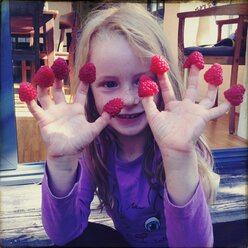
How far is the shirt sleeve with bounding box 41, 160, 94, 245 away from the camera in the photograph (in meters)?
0.43

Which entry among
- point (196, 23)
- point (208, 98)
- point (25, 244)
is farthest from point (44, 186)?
point (196, 23)

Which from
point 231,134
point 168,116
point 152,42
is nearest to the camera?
point 168,116

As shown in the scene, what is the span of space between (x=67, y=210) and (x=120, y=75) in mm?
171

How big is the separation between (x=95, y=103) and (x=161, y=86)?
0.12 m

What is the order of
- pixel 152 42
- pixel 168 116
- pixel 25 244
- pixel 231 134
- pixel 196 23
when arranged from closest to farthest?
pixel 168 116
pixel 152 42
pixel 25 244
pixel 196 23
pixel 231 134

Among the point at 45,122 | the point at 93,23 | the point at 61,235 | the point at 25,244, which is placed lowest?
the point at 25,244

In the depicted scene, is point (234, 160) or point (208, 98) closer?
point (208, 98)

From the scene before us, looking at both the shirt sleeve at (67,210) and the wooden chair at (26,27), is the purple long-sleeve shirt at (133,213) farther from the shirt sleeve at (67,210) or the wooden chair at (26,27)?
the wooden chair at (26,27)

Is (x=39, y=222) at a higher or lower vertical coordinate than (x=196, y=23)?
lower

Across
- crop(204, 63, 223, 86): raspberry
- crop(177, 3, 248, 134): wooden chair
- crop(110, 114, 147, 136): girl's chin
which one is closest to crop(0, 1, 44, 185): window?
crop(177, 3, 248, 134): wooden chair

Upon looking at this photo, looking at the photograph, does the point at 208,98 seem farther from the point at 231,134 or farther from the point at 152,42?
the point at 231,134

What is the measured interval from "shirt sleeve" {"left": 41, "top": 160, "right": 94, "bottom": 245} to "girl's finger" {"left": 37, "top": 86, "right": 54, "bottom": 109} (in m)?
0.07

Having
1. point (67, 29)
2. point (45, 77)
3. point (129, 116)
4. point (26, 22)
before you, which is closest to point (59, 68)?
point (45, 77)

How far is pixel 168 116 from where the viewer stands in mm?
379
